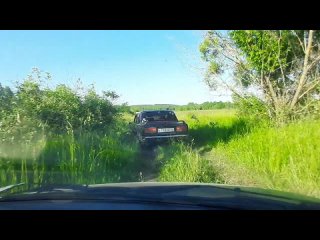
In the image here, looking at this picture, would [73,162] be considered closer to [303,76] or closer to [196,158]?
[196,158]

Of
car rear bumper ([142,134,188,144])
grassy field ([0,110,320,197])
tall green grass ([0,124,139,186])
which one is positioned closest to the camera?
grassy field ([0,110,320,197])

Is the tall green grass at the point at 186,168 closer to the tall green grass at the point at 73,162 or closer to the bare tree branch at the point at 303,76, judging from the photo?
the tall green grass at the point at 73,162

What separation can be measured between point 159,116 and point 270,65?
13.7ft

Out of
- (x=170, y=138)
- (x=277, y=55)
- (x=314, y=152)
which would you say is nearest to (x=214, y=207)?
(x=314, y=152)

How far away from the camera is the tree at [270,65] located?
11.5 m

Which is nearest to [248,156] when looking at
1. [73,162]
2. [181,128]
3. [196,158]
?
[196,158]

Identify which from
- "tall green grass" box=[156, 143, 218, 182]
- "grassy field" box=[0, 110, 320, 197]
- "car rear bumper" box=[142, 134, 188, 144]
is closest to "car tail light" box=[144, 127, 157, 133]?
"car rear bumper" box=[142, 134, 188, 144]

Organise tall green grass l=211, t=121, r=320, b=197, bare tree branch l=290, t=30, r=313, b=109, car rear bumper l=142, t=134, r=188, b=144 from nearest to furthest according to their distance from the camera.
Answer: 1. tall green grass l=211, t=121, r=320, b=197
2. car rear bumper l=142, t=134, r=188, b=144
3. bare tree branch l=290, t=30, r=313, b=109

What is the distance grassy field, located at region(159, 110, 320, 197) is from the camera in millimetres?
6836

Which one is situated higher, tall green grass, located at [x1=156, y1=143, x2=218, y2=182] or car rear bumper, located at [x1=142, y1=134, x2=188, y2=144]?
car rear bumper, located at [x1=142, y1=134, x2=188, y2=144]

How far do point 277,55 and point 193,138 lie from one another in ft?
13.4

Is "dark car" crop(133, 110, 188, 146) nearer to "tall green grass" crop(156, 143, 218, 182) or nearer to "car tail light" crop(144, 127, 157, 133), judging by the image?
"car tail light" crop(144, 127, 157, 133)
